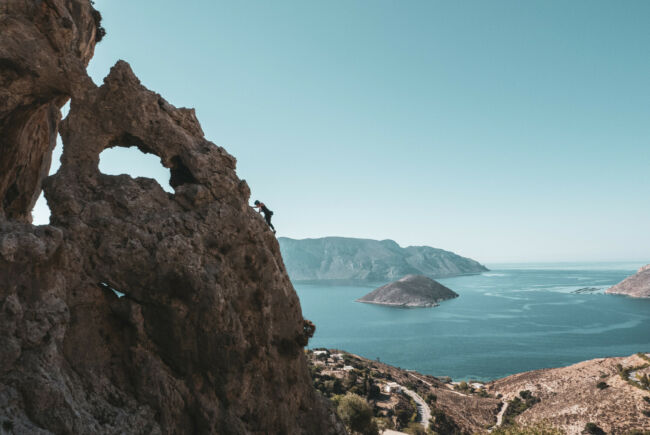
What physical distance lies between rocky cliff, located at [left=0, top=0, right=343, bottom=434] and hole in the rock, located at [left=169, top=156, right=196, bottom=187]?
0.08 meters

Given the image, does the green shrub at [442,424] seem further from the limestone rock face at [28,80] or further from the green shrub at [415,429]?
the limestone rock face at [28,80]

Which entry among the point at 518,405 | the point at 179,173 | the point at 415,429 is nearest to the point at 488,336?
the point at 518,405

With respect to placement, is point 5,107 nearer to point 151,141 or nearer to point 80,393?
point 151,141

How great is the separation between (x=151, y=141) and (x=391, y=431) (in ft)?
152

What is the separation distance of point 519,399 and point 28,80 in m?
79.1

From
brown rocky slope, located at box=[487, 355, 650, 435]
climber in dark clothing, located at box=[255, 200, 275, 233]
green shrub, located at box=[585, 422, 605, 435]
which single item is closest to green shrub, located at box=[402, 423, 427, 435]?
brown rocky slope, located at box=[487, 355, 650, 435]

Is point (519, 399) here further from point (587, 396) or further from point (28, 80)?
point (28, 80)

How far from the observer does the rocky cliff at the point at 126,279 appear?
26.0 ft

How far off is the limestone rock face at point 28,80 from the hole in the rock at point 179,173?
433 centimetres

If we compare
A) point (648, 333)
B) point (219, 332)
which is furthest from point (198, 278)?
point (648, 333)

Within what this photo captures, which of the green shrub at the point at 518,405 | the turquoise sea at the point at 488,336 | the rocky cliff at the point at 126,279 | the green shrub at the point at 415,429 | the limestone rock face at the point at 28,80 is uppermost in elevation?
the limestone rock face at the point at 28,80

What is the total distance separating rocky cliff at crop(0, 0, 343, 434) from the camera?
7.92m

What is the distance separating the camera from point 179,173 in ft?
47.6

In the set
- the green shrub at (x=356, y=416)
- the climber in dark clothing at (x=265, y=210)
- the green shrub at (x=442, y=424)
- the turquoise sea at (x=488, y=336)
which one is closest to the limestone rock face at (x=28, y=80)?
the climber in dark clothing at (x=265, y=210)
